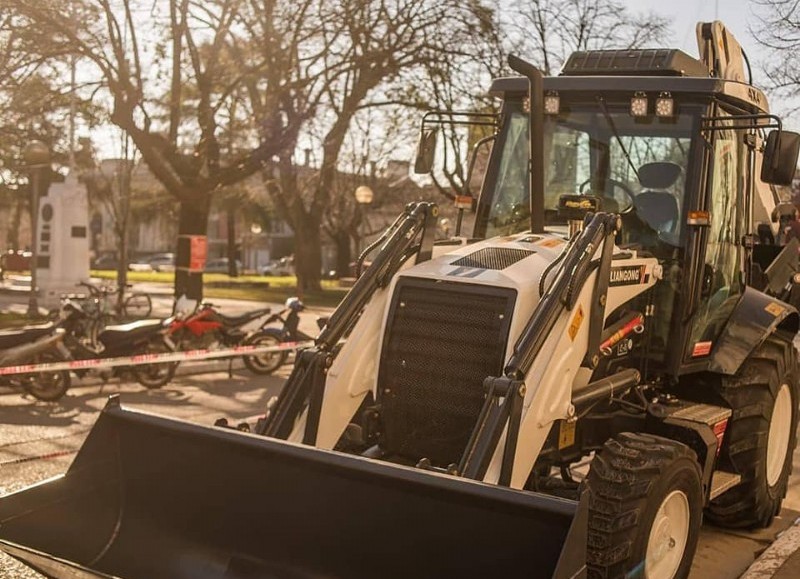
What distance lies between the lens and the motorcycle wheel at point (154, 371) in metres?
12.8

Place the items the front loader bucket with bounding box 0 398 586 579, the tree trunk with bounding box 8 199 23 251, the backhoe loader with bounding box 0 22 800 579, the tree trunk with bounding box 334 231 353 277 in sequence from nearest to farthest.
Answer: the front loader bucket with bounding box 0 398 586 579
the backhoe loader with bounding box 0 22 800 579
the tree trunk with bounding box 334 231 353 277
the tree trunk with bounding box 8 199 23 251

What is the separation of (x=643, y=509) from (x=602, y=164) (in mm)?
2774

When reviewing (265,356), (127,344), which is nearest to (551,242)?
(127,344)

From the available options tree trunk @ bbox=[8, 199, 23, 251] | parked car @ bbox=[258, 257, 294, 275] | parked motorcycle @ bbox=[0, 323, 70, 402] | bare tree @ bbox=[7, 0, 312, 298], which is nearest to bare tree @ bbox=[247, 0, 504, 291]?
bare tree @ bbox=[7, 0, 312, 298]

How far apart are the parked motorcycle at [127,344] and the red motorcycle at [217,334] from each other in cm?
67

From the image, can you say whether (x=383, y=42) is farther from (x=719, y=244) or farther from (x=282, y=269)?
(x=282, y=269)

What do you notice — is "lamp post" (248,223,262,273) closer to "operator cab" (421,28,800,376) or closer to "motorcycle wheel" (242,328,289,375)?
"motorcycle wheel" (242,328,289,375)

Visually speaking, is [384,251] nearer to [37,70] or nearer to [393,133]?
[37,70]

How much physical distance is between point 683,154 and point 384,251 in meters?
2.13

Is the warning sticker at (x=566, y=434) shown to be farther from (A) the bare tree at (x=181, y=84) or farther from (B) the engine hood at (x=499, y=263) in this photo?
(A) the bare tree at (x=181, y=84)

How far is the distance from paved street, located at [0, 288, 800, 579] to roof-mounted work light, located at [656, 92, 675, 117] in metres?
2.88

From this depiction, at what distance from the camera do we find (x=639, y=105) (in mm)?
6461

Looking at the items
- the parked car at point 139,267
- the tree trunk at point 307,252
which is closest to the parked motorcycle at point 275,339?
the tree trunk at point 307,252

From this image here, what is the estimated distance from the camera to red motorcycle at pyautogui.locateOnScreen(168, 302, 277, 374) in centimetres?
1405
